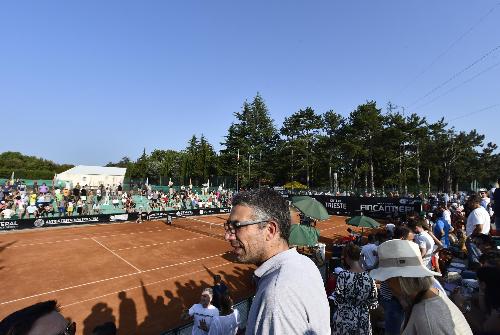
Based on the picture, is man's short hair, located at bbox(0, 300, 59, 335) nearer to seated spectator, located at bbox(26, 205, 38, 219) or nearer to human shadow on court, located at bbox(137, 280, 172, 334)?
human shadow on court, located at bbox(137, 280, 172, 334)

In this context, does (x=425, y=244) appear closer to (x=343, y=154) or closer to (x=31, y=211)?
(x=31, y=211)

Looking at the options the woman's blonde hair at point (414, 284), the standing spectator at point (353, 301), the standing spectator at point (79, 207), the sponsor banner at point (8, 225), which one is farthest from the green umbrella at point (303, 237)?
the standing spectator at point (79, 207)

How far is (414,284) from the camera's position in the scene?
236 centimetres

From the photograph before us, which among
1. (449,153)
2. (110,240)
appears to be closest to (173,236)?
(110,240)

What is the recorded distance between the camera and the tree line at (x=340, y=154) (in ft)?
179

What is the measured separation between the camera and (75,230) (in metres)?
21.6

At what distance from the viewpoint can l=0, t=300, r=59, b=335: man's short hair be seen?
168cm

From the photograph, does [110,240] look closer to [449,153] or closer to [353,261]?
[353,261]

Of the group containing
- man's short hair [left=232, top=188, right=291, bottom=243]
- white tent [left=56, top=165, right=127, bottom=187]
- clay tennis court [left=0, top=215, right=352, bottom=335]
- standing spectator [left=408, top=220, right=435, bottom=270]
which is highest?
white tent [left=56, top=165, right=127, bottom=187]

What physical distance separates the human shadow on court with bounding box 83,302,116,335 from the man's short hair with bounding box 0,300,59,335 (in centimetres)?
774

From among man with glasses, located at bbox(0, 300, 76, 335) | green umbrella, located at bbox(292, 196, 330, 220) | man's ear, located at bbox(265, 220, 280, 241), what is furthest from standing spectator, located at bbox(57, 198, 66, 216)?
man's ear, located at bbox(265, 220, 280, 241)

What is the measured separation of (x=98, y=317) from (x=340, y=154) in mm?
58406

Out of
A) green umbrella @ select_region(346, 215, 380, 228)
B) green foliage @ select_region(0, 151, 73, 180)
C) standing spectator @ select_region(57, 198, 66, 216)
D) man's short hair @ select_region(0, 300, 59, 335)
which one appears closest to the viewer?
man's short hair @ select_region(0, 300, 59, 335)

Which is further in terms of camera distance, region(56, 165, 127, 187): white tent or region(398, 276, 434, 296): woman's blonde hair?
region(56, 165, 127, 187): white tent
